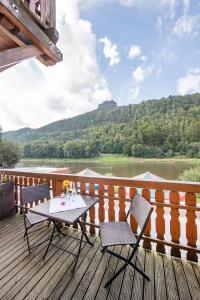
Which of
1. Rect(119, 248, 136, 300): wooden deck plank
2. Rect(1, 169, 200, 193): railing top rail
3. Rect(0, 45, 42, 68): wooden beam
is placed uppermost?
Rect(0, 45, 42, 68): wooden beam

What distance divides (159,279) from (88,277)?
793 millimetres

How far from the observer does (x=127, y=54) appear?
35500mm

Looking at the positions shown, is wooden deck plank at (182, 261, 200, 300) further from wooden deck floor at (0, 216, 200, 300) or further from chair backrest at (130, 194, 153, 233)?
chair backrest at (130, 194, 153, 233)

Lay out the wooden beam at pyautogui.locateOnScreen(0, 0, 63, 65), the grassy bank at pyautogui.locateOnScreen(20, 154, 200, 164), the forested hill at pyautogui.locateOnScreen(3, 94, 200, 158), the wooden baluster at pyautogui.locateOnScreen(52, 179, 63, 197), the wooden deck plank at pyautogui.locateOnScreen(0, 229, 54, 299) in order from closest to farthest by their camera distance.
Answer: the wooden beam at pyautogui.locateOnScreen(0, 0, 63, 65), the wooden deck plank at pyautogui.locateOnScreen(0, 229, 54, 299), the wooden baluster at pyautogui.locateOnScreen(52, 179, 63, 197), the grassy bank at pyautogui.locateOnScreen(20, 154, 200, 164), the forested hill at pyautogui.locateOnScreen(3, 94, 200, 158)

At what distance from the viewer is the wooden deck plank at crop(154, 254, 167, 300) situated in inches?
64.6

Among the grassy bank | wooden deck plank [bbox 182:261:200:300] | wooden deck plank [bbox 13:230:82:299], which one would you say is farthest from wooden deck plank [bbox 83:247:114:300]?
the grassy bank

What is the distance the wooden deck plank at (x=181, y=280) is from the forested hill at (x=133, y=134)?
111 ft

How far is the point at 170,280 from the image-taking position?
5.93ft

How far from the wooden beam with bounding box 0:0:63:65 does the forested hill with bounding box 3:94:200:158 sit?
33044 mm

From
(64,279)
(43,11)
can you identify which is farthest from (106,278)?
(43,11)

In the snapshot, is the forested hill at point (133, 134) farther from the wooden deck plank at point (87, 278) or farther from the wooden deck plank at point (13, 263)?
the wooden deck plank at point (87, 278)

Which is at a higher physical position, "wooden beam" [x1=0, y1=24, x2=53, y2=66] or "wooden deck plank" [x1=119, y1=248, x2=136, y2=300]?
"wooden beam" [x1=0, y1=24, x2=53, y2=66]

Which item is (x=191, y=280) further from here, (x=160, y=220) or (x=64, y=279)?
(x=64, y=279)

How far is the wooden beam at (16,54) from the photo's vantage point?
1842mm
